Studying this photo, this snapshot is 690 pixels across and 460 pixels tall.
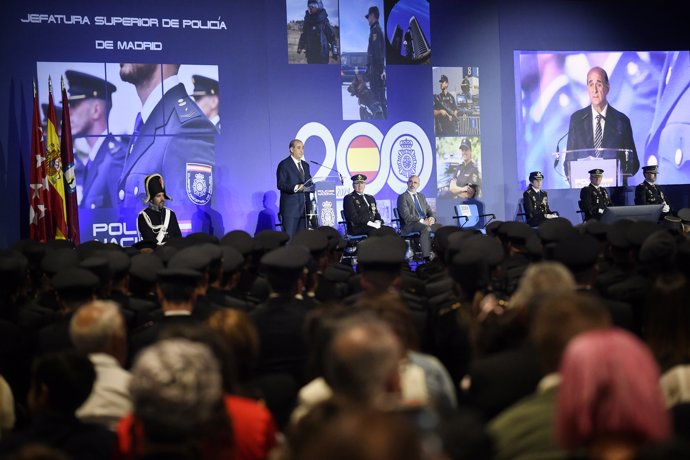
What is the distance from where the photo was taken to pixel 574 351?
160 cm

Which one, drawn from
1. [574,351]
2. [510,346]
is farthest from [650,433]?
[510,346]

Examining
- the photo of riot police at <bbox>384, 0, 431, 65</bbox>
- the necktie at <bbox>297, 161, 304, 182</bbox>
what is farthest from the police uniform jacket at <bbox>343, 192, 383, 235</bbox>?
the photo of riot police at <bbox>384, 0, 431, 65</bbox>

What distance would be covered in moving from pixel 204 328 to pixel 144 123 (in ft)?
34.1

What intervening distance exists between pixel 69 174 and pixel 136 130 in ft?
5.28

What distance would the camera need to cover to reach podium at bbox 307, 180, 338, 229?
12.4 m

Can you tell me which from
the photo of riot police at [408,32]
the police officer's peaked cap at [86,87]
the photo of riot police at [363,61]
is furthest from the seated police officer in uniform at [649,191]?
the police officer's peaked cap at [86,87]

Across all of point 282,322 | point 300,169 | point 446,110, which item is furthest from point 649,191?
point 282,322

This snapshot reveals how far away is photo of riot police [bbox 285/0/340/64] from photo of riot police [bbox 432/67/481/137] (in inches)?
77.6

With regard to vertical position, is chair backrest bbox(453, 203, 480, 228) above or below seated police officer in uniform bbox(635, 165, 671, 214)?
below

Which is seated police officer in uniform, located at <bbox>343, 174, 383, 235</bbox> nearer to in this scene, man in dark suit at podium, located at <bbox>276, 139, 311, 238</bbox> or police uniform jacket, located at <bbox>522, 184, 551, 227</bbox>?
man in dark suit at podium, located at <bbox>276, 139, 311, 238</bbox>

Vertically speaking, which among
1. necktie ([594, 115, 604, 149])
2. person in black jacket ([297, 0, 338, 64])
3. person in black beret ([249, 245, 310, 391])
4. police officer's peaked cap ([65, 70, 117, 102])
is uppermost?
person in black jacket ([297, 0, 338, 64])

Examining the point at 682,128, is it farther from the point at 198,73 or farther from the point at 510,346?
the point at 510,346

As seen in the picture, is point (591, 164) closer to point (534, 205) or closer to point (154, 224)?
point (534, 205)

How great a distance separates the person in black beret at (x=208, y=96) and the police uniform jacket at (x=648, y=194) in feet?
23.9
